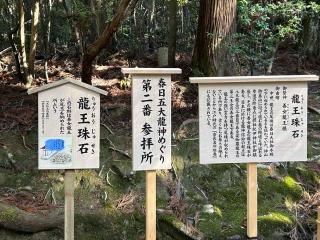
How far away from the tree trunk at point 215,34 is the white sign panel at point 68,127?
11.6ft

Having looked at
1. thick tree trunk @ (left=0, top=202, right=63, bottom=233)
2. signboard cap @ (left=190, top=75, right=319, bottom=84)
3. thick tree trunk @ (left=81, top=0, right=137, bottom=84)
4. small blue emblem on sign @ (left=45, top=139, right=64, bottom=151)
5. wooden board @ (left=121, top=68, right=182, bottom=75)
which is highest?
thick tree trunk @ (left=81, top=0, right=137, bottom=84)

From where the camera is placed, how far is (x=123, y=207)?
536 centimetres

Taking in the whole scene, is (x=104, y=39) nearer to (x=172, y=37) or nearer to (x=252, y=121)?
(x=172, y=37)

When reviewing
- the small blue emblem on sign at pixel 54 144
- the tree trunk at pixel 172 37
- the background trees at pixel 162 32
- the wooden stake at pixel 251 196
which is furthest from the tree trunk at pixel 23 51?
the wooden stake at pixel 251 196

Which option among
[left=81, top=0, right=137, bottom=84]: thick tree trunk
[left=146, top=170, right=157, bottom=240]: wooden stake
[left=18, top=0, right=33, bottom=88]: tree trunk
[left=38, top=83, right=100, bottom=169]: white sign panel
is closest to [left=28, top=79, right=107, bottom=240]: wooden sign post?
[left=38, top=83, right=100, bottom=169]: white sign panel

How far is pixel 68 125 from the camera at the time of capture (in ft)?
12.5

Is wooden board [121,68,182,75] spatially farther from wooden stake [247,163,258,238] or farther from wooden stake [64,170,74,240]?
wooden stake [247,163,258,238]

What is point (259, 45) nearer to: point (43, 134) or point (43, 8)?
point (43, 134)

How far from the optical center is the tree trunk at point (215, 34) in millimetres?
6855

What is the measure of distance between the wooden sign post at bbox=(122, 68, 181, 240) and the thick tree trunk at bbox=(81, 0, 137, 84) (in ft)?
7.38

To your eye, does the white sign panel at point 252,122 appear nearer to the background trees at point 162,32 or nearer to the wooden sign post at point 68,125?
the wooden sign post at point 68,125

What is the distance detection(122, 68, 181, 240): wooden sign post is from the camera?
12.8 ft

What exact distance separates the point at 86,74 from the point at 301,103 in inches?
148

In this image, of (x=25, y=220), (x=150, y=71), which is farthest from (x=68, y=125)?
(x=25, y=220)
